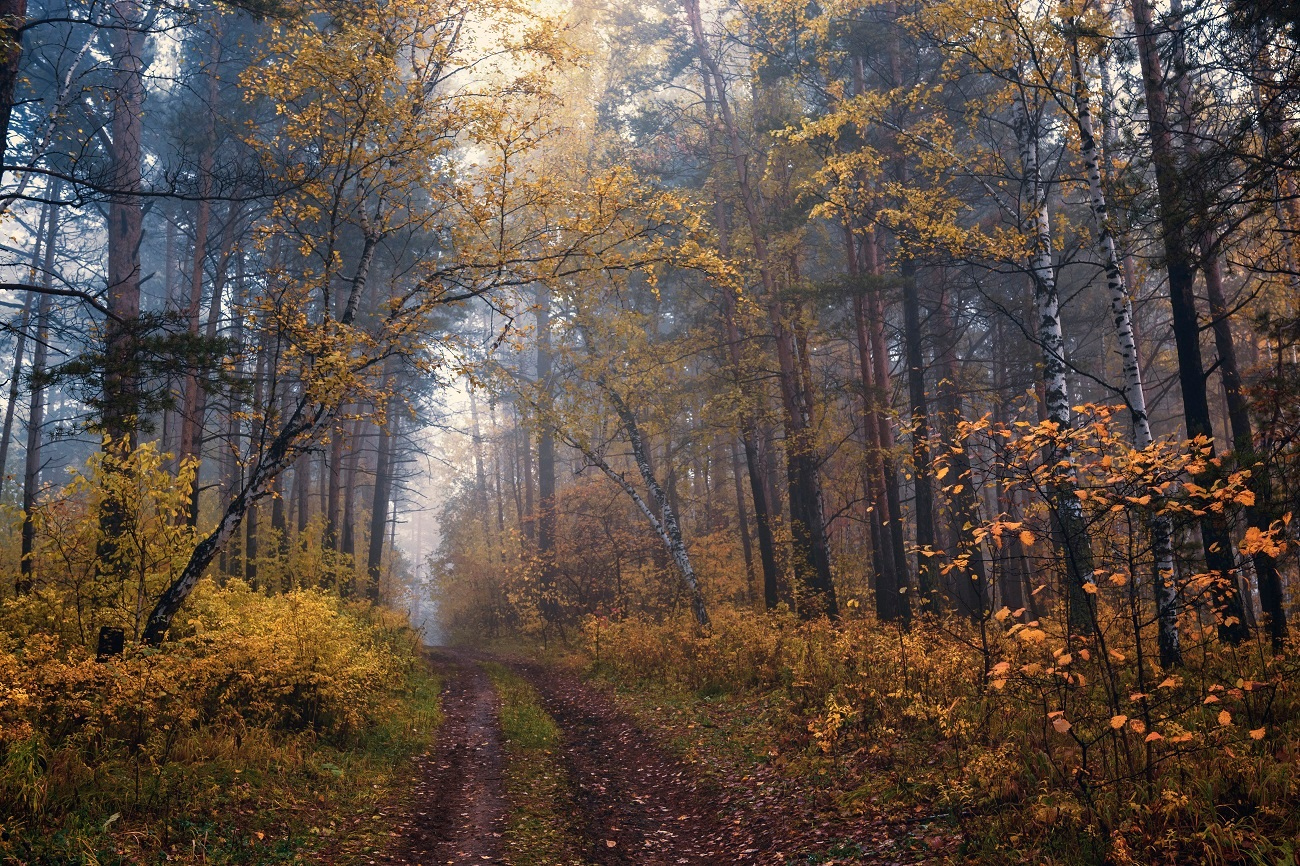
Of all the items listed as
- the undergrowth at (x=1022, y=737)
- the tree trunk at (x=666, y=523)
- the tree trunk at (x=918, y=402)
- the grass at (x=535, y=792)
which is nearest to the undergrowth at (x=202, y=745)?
the grass at (x=535, y=792)

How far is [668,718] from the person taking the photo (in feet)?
39.2

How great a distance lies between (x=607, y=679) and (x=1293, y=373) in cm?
1331

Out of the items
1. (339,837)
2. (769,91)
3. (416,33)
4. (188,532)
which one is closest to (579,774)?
(339,837)

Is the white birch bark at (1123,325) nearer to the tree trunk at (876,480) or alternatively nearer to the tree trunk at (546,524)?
the tree trunk at (876,480)

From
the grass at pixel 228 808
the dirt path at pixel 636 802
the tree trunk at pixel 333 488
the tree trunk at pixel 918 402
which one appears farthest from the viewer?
the tree trunk at pixel 333 488

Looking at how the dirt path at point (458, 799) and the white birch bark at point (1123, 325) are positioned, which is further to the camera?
the white birch bark at point (1123, 325)

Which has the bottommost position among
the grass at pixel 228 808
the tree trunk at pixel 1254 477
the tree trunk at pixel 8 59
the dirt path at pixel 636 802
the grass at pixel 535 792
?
the dirt path at pixel 636 802

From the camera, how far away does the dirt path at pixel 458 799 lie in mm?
6930

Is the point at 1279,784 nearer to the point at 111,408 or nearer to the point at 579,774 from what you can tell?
the point at 579,774

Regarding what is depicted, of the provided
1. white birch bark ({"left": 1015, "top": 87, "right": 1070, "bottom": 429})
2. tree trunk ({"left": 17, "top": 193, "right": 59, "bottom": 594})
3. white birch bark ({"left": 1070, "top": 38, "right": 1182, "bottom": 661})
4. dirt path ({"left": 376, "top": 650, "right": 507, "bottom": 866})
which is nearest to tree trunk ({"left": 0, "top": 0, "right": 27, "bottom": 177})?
tree trunk ({"left": 17, "top": 193, "right": 59, "bottom": 594})

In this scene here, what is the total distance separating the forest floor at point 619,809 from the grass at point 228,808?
0.48 m

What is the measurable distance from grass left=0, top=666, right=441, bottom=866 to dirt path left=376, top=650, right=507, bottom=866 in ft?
1.07

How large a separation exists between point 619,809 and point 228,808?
4.06 metres

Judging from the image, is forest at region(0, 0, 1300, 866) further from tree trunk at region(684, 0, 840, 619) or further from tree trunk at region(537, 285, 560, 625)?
tree trunk at region(537, 285, 560, 625)
